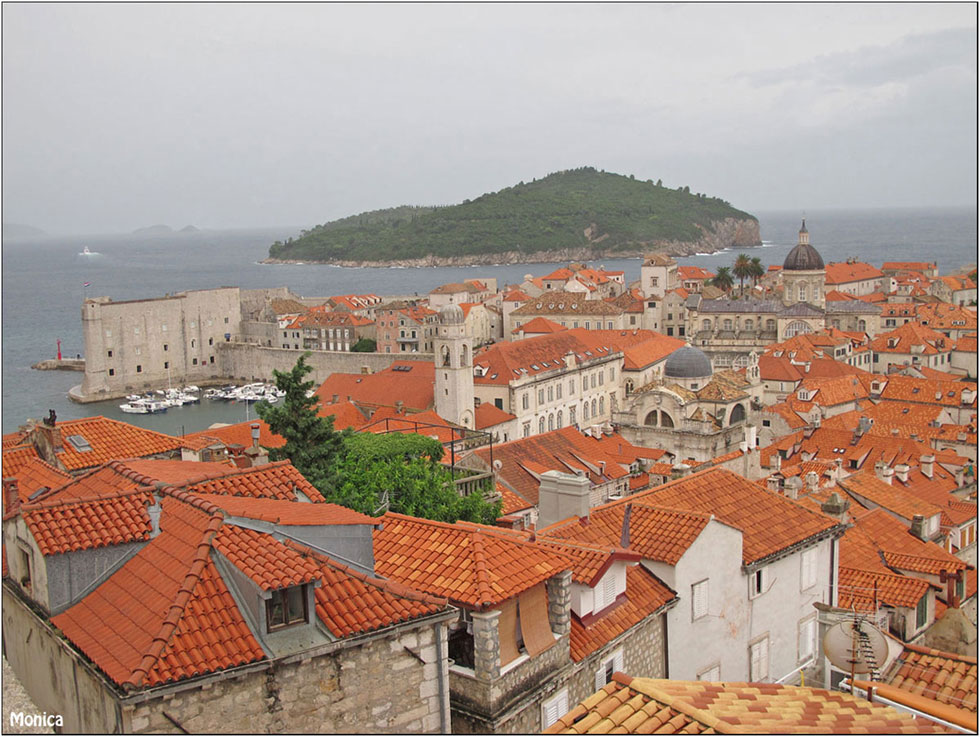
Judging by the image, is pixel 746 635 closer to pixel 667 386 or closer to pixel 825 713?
pixel 825 713

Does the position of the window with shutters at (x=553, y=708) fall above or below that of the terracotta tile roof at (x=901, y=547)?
above

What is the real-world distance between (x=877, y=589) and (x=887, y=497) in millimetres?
7463

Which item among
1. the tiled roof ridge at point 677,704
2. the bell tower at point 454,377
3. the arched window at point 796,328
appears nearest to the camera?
the tiled roof ridge at point 677,704

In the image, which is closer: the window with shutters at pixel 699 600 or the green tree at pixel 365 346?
the window with shutters at pixel 699 600

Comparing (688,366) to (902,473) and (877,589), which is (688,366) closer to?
(902,473)

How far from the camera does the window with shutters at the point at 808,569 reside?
1202 cm

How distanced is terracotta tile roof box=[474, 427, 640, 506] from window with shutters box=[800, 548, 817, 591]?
1170 centimetres

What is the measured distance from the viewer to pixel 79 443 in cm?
1465

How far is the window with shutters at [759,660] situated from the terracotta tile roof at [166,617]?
6543 millimetres

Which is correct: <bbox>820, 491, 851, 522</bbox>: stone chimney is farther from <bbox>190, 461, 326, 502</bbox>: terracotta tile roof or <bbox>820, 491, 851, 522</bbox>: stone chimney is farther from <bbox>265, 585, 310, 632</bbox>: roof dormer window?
<bbox>265, 585, 310, 632</bbox>: roof dormer window

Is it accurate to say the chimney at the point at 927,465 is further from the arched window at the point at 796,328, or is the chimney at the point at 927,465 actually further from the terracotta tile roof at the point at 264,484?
the arched window at the point at 796,328

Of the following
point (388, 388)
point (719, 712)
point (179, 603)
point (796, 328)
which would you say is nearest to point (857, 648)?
point (719, 712)

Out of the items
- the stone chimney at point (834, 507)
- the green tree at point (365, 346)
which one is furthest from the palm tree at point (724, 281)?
the stone chimney at point (834, 507)

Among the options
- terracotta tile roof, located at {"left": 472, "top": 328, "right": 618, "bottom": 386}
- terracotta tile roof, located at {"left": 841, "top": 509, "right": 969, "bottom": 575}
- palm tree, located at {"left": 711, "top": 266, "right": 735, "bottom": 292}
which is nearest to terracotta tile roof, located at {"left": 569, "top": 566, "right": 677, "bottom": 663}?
terracotta tile roof, located at {"left": 841, "top": 509, "right": 969, "bottom": 575}
